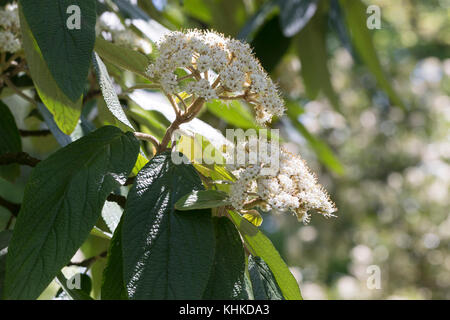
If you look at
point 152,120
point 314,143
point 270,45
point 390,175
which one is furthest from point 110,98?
point 390,175

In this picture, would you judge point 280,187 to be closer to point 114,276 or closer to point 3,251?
point 114,276

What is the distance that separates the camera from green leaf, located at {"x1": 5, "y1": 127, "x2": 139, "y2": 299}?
699mm

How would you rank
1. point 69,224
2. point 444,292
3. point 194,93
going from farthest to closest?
1. point 444,292
2. point 194,93
3. point 69,224

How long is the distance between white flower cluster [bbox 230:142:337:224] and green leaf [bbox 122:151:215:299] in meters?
0.07

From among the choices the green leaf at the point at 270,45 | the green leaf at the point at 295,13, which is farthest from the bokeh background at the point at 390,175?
the green leaf at the point at 295,13

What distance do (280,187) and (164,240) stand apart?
Result: 20 cm

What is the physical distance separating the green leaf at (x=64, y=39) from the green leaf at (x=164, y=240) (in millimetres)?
160

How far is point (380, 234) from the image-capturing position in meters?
6.18

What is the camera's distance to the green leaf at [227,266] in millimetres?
742

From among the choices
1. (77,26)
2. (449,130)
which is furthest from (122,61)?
(449,130)

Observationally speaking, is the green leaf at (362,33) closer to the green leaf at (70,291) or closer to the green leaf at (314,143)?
the green leaf at (314,143)

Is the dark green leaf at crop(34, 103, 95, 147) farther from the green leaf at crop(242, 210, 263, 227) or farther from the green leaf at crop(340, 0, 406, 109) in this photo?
the green leaf at crop(340, 0, 406, 109)

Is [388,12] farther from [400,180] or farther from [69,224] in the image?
[69,224]
